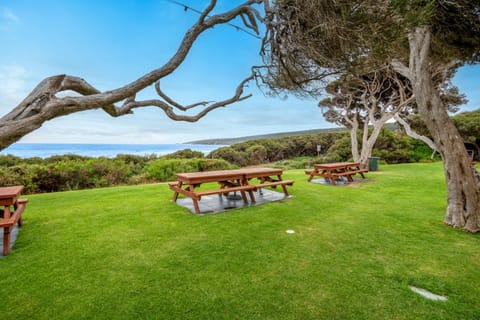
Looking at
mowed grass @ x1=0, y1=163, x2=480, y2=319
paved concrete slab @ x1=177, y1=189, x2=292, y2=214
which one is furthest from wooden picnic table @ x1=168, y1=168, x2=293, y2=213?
mowed grass @ x1=0, y1=163, x2=480, y2=319

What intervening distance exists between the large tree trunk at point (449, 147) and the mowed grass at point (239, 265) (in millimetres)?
328

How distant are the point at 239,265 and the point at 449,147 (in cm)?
365

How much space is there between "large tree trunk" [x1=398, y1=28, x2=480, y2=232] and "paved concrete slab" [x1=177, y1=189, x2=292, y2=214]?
3.02 metres

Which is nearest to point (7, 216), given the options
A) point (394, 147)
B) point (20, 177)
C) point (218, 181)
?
point (218, 181)

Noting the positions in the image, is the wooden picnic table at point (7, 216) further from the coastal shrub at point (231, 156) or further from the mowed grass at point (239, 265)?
the coastal shrub at point (231, 156)

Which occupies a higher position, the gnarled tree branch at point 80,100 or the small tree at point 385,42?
the small tree at point 385,42

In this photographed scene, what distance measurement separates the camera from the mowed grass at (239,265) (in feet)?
6.09

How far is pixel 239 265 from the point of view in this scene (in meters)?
2.51

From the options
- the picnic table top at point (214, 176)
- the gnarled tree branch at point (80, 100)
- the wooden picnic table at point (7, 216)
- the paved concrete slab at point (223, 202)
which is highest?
the gnarled tree branch at point (80, 100)

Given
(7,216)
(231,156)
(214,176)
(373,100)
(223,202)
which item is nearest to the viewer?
(7,216)

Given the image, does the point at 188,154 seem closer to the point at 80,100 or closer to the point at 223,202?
the point at 223,202

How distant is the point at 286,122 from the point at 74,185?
19.6 meters

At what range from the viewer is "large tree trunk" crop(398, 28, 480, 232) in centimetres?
350

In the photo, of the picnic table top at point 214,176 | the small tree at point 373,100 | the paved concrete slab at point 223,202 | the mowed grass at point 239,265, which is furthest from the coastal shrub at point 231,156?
the mowed grass at point 239,265
